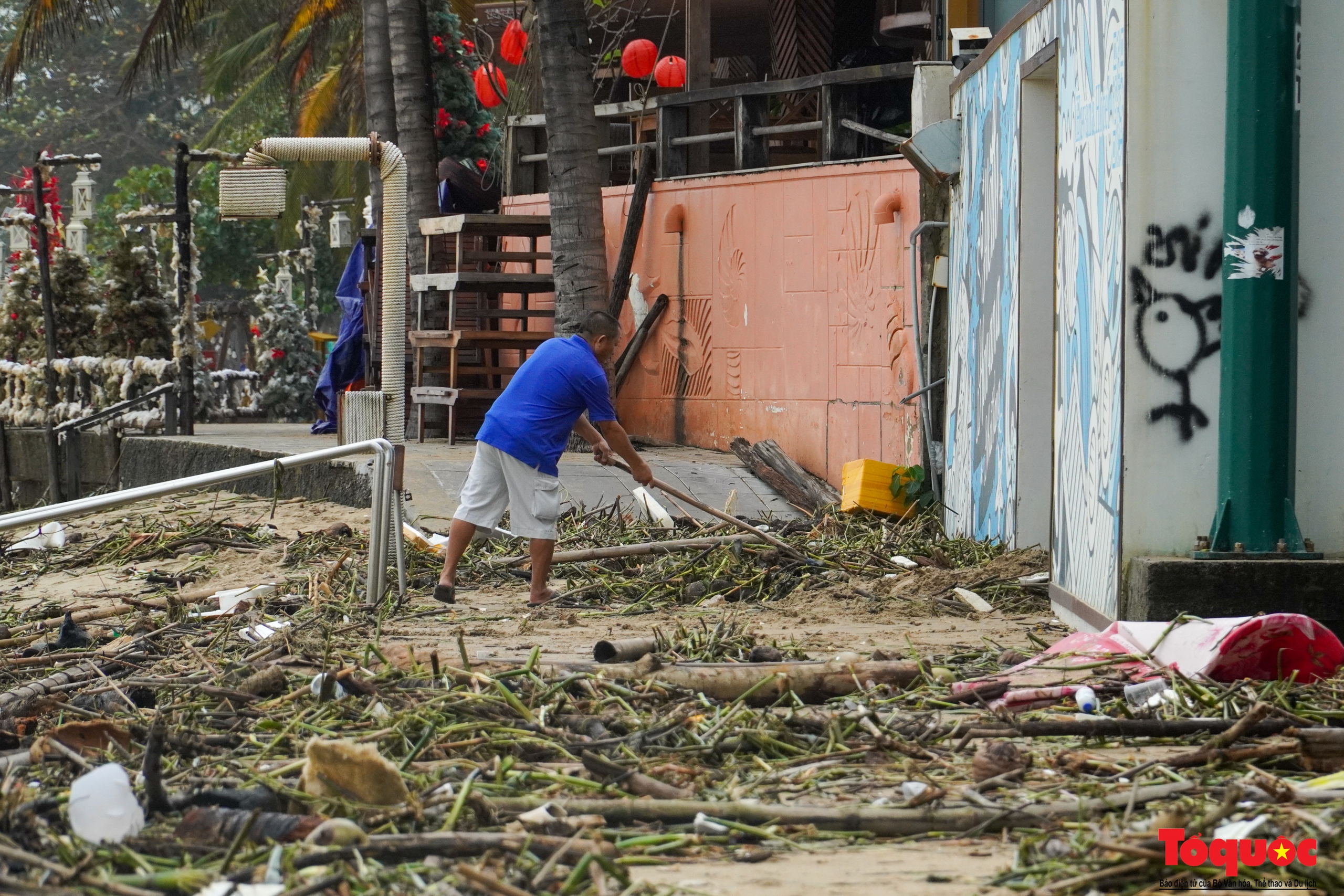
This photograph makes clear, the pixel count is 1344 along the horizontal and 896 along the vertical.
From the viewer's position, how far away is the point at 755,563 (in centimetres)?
859

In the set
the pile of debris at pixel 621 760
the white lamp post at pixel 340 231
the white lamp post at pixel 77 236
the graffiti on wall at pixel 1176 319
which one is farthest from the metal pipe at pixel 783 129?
the white lamp post at pixel 77 236

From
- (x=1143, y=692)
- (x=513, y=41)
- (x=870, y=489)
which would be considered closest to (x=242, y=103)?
(x=513, y=41)

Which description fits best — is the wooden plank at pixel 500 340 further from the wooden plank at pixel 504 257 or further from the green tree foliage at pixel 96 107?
the green tree foliage at pixel 96 107

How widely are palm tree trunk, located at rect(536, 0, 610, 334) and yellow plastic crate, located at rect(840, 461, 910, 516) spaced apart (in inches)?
117

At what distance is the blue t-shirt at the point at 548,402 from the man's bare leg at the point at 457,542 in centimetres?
47

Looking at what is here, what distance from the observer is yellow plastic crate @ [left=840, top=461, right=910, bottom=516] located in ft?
34.4

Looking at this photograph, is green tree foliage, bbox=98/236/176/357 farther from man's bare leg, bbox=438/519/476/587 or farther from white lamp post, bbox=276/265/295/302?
man's bare leg, bbox=438/519/476/587

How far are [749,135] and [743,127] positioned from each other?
91 millimetres

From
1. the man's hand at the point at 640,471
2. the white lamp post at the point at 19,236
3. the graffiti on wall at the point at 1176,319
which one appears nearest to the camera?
the graffiti on wall at the point at 1176,319

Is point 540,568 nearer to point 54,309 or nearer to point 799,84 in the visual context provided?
point 799,84

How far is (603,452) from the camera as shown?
8.44 metres

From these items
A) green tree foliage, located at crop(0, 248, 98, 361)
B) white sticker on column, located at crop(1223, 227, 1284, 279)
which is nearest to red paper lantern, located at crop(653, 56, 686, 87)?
green tree foliage, located at crop(0, 248, 98, 361)

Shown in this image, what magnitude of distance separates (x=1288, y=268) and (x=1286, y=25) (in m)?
0.91

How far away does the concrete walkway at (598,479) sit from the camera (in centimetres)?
1066
